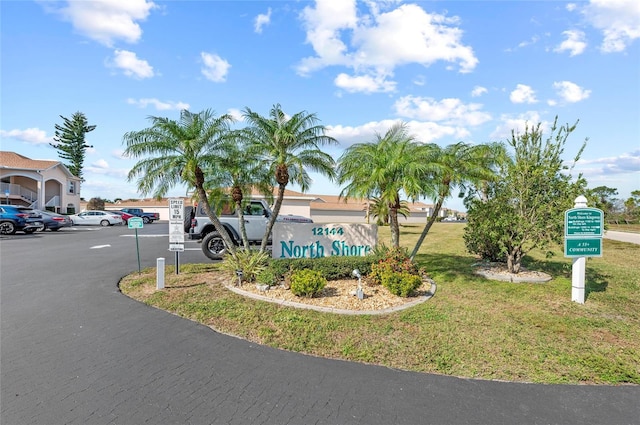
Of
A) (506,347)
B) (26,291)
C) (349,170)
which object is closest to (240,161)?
(349,170)

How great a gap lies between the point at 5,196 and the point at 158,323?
34.1m

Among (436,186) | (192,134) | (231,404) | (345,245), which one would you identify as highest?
(192,134)

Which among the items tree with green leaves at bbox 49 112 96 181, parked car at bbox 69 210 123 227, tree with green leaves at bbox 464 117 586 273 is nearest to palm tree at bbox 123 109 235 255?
tree with green leaves at bbox 464 117 586 273

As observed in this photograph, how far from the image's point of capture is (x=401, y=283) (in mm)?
6684

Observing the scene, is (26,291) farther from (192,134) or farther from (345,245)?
(345,245)

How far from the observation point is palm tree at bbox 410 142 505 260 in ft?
25.6

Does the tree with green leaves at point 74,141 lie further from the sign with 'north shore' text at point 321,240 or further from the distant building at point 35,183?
the sign with 'north shore' text at point 321,240

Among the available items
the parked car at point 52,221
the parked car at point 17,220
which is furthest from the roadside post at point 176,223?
the parked car at point 52,221

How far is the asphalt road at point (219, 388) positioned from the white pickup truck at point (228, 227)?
577 cm

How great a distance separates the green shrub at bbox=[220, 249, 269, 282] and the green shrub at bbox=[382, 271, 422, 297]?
9.37 feet

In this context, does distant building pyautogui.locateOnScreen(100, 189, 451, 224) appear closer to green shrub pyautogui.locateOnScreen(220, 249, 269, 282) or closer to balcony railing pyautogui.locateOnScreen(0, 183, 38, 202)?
balcony railing pyautogui.locateOnScreen(0, 183, 38, 202)

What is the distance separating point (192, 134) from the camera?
7.52m

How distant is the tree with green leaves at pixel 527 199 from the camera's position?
782 cm

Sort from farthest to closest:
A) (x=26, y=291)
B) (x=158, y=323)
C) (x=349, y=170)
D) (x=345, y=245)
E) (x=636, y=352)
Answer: (x=345, y=245), (x=349, y=170), (x=26, y=291), (x=158, y=323), (x=636, y=352)
